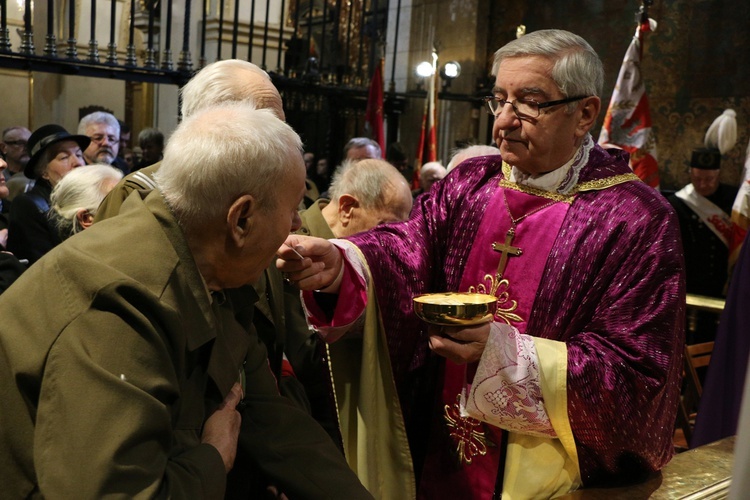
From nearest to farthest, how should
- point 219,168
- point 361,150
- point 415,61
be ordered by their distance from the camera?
point 219,168 < point 361,150 < point 415,61

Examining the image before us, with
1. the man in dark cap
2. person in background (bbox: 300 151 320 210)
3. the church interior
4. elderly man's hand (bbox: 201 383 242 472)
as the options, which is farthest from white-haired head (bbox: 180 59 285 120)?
the man in dark cap

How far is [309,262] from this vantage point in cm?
228

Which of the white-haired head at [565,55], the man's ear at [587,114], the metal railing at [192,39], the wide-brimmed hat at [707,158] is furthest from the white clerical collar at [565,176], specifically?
the wide-brimmed hat at [707,158]

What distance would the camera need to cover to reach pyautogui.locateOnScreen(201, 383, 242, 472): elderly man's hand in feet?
5.50

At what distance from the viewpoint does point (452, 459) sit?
254 cm

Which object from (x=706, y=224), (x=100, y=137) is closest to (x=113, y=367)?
(x=100, y=137)

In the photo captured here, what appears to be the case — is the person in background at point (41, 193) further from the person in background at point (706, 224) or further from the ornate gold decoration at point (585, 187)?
the person in background at point (706, 224)

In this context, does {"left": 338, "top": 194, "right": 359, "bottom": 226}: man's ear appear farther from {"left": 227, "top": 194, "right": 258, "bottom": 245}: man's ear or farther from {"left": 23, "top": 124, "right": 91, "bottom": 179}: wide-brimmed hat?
{"left": 23, "top": 124, "right": 91, "bottom": 179}: wide-brimmed hat

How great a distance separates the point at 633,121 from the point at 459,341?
4.44m

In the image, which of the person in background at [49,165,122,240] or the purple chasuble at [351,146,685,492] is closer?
the purple chasuble at [351,146,685,492]

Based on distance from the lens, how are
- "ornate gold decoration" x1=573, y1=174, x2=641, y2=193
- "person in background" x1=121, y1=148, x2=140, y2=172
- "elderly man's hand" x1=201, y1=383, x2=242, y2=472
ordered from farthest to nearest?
"person in background" x1=121, y1=148, x2=140, y2=172, "ornate gold decoration" x1=573, y1=174, x2=641, y2=193, "elderly man's hand" x1=201, y1=383, x2=242, y2=472

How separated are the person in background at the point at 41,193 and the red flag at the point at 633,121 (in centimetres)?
368

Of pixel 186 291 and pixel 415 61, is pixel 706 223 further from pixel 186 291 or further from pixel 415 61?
pixel 186 291

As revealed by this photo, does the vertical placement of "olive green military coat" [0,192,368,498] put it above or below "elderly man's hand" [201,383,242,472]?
above
